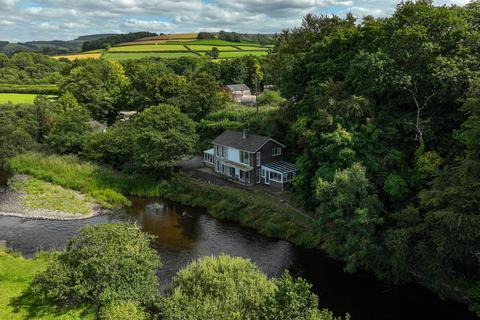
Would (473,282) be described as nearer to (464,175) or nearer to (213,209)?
(464,175)

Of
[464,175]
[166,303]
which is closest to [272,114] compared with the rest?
[464,175]

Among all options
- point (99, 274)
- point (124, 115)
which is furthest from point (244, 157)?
point (124, 115)

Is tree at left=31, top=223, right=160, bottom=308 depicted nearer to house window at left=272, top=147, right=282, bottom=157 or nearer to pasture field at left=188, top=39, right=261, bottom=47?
house window at left=272, top=147, right=282, bottom=157

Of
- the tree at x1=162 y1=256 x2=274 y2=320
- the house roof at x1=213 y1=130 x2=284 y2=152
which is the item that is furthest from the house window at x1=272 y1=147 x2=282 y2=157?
the tree at x1=162 y1=256 x2=274 y2=320

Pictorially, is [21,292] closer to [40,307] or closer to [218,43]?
[40,307]

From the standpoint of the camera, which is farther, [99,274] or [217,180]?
[217,180]

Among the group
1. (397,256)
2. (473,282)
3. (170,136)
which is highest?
(170,136)

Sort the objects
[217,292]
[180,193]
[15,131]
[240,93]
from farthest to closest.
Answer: [240,93]
[15,131]
[180,193]
[217,292]
